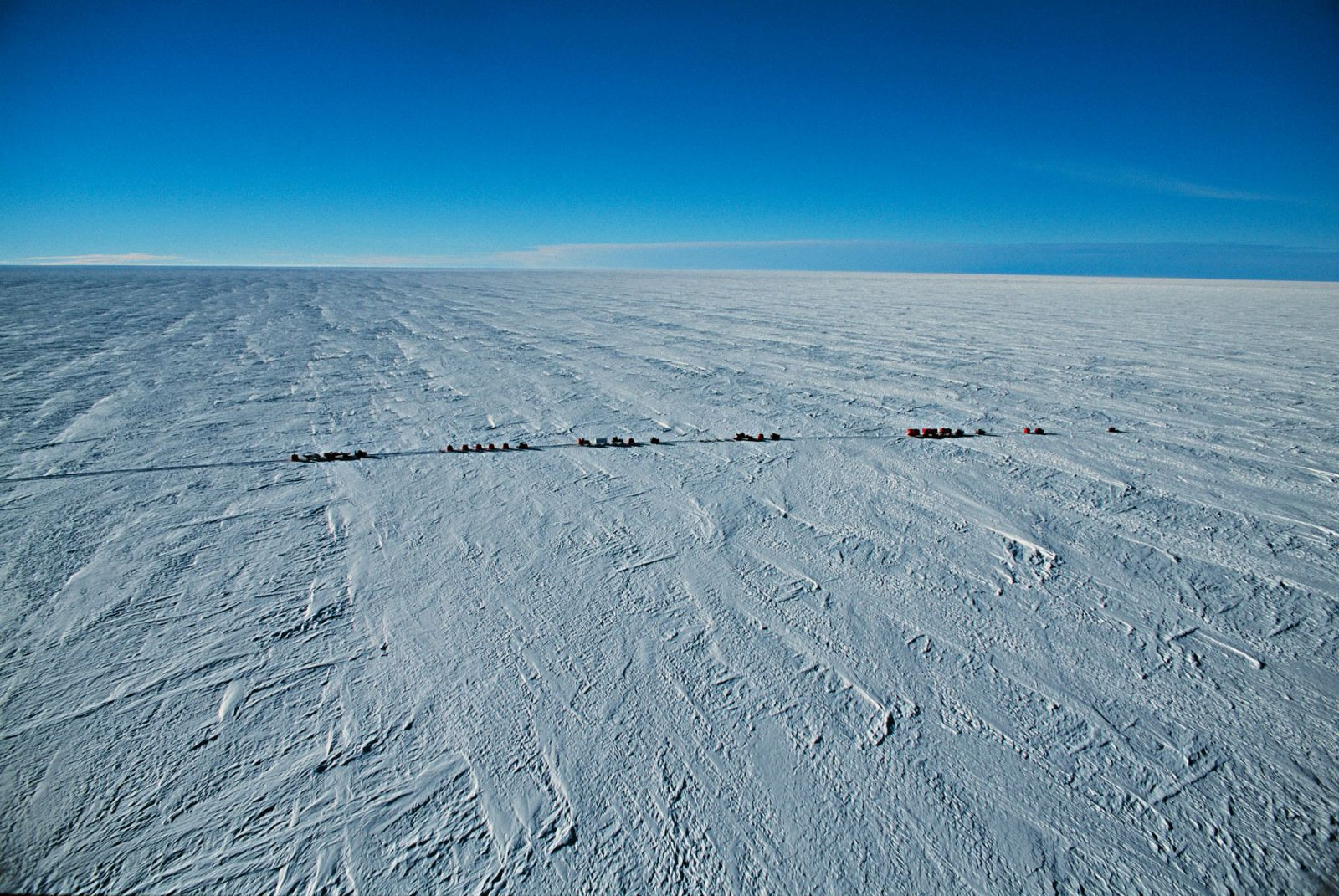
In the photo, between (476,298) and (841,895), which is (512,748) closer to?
(841,895)

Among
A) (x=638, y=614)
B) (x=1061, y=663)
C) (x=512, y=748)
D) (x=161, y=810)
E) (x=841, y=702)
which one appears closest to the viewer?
(x=161, y=810)

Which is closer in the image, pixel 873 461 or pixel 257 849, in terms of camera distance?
pixel 257 849

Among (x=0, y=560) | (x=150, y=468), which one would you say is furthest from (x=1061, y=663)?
(x=150, y=468)

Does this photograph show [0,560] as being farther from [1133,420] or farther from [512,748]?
[1133,420]

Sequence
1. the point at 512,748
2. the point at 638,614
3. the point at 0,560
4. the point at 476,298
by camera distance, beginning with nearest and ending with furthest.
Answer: the point at 512,748 → the point at 638,614 → the point at 0,560 → the point at 476,298

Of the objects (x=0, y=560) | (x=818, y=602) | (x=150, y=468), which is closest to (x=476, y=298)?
(x=150, y=468)

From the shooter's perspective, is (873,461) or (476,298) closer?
(873,461)
